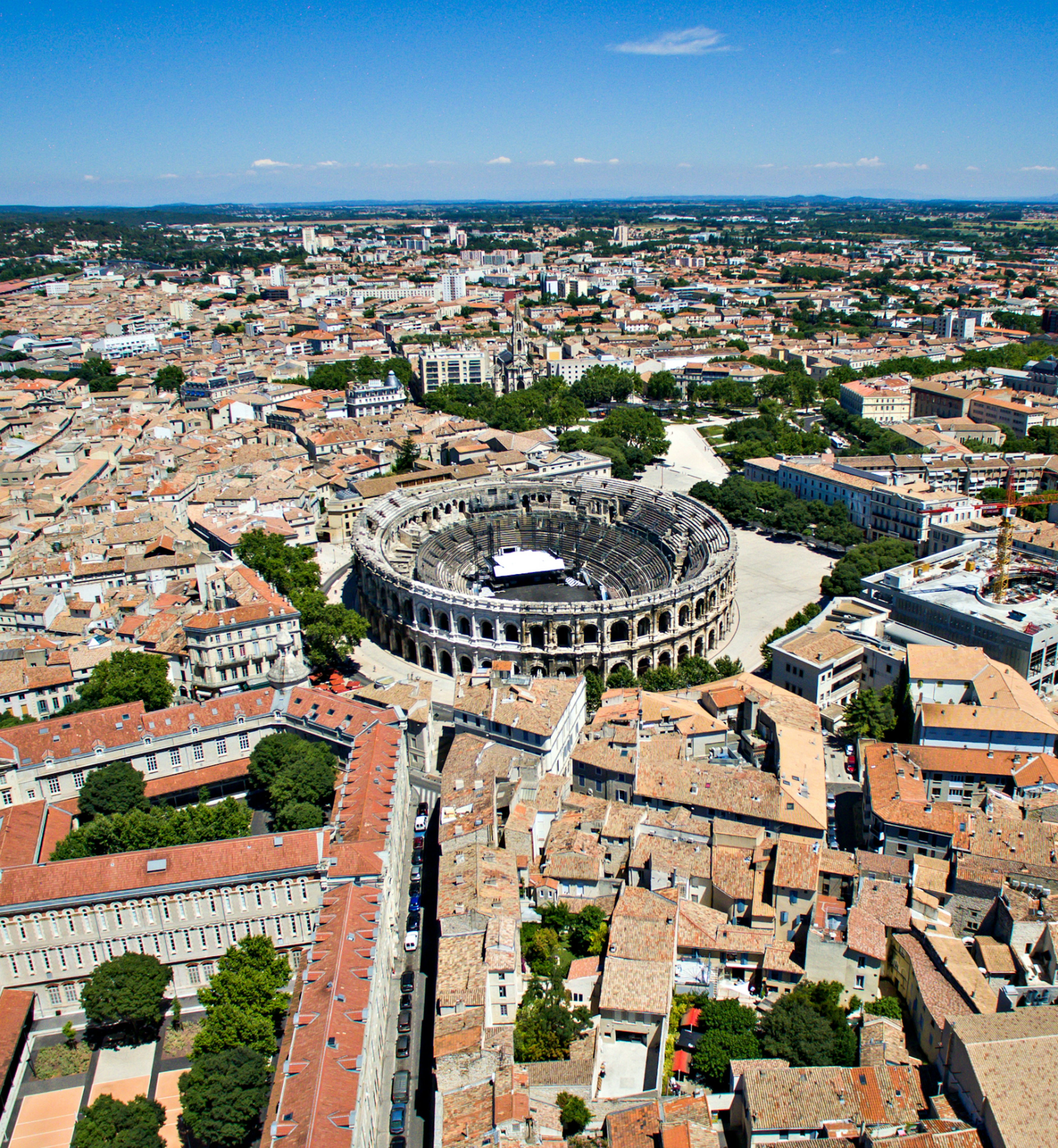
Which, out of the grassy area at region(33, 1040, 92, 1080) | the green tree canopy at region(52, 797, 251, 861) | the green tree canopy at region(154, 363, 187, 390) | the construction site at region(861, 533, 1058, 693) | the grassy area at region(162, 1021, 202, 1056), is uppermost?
the green tree canopy at region(154, 363, 187, 390)

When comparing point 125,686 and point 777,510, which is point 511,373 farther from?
point 125,686

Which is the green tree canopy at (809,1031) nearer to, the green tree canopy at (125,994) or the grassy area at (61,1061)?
the green tree canopy at (125,994)

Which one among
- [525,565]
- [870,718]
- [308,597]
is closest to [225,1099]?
[870,718]

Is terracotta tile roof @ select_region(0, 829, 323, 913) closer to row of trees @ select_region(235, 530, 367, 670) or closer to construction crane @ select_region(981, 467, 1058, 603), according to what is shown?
row of trees @ select_region(235, 530, 367, 670)

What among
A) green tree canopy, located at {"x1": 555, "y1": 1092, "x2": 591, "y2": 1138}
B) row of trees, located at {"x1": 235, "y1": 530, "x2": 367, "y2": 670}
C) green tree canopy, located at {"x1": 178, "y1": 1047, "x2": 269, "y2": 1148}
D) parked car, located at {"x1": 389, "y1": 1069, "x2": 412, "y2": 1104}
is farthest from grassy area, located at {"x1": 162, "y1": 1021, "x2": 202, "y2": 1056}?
row of trees, located at {"x1": 235, "y1": 530, "x2": 367, "y2": 670}

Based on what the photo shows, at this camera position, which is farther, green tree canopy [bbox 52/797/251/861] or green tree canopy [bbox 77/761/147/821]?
green tree canopy [bbox 77/761/147/821]

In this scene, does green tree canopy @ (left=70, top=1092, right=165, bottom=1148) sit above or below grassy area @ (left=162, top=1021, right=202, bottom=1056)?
above
